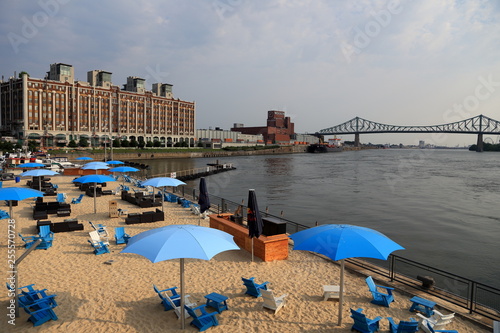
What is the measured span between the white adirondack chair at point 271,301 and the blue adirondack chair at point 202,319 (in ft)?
3.83

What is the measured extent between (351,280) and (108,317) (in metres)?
6.46

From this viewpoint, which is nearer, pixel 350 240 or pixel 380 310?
pixel 350 240

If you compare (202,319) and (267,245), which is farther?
(267,245)

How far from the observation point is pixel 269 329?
264 inches

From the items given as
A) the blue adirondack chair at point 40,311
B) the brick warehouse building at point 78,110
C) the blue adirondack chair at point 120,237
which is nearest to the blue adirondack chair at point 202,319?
the blue adirondack chair at point 40,311

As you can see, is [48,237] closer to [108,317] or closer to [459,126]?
[108,317]

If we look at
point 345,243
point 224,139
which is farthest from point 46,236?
point 224,139

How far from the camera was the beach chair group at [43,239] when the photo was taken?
36.6ft

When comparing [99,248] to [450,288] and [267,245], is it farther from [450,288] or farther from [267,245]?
[450,288]

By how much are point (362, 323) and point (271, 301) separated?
1930 mm

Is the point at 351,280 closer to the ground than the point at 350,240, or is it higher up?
closer to the ground

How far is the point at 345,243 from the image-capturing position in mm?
6195

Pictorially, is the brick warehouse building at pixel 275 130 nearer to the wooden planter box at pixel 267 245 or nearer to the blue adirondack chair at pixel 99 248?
the wooden planter box at pixel 267 245

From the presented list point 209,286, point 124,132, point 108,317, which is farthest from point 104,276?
point 124,132
